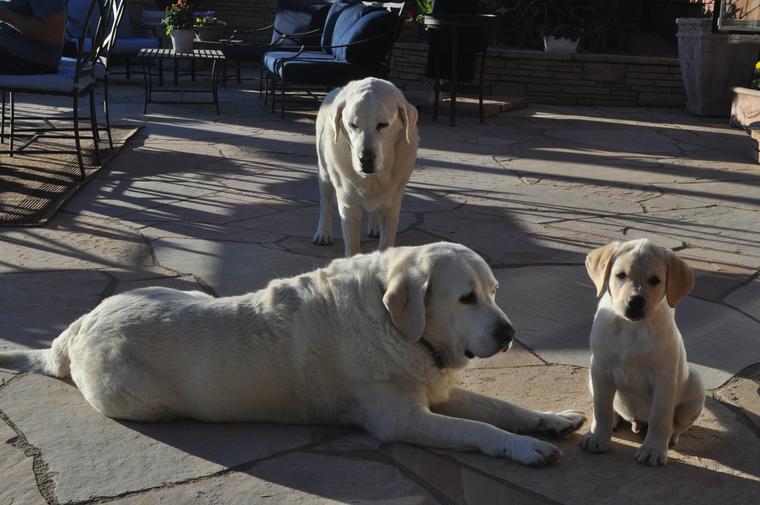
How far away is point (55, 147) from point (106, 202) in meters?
2.28

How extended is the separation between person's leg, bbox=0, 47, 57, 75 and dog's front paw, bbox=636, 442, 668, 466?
536 centimetres

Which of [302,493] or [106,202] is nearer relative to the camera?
[302,493]

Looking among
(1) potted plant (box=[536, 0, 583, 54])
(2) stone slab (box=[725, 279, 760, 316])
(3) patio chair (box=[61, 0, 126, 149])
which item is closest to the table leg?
(1) potted plant (box=[536, 0, 583, 54])

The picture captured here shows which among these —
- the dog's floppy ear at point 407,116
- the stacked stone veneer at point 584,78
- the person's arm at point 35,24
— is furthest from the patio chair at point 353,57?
the dog's floppy ear at point 407,116

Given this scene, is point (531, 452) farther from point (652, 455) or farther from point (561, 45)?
point (561, 45)

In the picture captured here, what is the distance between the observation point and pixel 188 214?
240 inches

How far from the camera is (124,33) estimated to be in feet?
50.2

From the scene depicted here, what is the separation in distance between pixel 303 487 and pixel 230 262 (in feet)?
7.70

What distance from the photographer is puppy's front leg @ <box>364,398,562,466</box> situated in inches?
111

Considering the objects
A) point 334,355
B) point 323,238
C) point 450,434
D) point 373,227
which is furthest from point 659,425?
point 373,227

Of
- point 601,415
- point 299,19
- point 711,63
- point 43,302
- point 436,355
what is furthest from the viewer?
point 299,19

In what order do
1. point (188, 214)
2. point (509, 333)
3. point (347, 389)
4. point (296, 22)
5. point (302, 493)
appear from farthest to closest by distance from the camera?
point (296, 22), point (188, 214), point (347, 389), point (509, 333), point (302, 493)

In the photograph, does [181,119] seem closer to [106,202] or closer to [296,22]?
[296,22]

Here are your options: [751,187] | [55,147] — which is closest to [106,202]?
[55,147]
